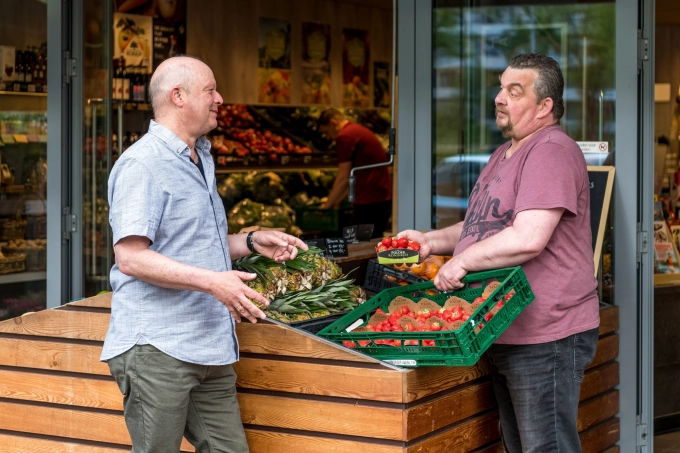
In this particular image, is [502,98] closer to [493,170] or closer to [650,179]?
[493,170]

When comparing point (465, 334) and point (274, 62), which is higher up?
point (274, 62)

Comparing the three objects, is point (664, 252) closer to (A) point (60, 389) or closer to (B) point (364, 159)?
(B) point (364, 159)

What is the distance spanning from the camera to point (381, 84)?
11625mm

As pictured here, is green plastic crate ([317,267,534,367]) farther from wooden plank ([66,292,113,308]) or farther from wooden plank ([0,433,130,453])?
wooden plank ([0,433,130,453])

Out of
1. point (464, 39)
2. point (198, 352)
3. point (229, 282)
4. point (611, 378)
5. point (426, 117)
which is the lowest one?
point (611, 378)

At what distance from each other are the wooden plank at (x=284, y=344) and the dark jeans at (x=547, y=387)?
531mm

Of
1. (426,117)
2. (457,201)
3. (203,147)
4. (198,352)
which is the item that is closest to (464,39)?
(426,117)

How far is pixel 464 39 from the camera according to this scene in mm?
5270

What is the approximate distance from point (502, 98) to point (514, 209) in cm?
42

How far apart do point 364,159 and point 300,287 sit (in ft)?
→ 14.9

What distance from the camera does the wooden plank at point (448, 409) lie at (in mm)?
3557

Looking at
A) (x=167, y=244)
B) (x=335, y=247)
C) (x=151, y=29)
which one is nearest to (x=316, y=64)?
(x=151, y=29)

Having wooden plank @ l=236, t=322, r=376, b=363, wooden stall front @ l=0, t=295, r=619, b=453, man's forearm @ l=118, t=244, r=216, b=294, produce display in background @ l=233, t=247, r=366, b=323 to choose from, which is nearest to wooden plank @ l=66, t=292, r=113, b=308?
wooden stall front @ l=0, t=295, r=619, b=453

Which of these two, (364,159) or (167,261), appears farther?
(364,159)
